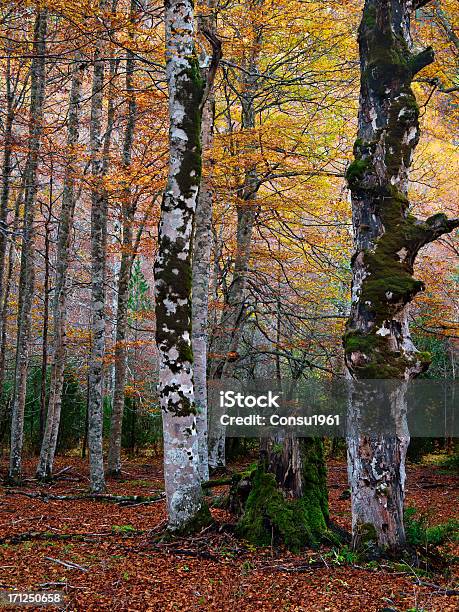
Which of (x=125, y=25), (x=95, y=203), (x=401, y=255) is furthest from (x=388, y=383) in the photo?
(x=95, y=203)

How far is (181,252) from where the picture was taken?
547 cm

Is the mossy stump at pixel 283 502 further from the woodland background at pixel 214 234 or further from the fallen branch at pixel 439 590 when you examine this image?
the fallen branch at pixel 439 590

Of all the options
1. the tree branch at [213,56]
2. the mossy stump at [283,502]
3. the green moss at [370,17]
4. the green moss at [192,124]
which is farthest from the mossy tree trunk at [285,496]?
the green moss at [370,17]

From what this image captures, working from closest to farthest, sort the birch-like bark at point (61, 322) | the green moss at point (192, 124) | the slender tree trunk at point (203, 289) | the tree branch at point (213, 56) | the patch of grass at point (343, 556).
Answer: the patch of grass at point (343, 556) → the green moss at point (192, 124) → the tree branch at point (213, 56) → the slender tree trunk at point (203, 289) → the birch-like bark at point (61, 322)

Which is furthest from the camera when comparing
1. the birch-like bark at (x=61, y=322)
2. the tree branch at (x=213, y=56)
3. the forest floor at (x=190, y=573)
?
the birch-like bark at (x=61, y=322)

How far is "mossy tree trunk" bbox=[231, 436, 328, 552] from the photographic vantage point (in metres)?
5.35

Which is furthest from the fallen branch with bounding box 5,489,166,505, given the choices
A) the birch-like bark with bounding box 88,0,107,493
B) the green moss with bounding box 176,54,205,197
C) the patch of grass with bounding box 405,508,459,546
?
the green moss with bounding box 176,54,205,197

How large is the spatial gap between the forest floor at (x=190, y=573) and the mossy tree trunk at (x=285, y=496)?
20cm

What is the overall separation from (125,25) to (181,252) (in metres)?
3.33

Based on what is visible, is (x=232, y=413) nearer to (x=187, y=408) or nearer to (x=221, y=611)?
(x=187, y=408)

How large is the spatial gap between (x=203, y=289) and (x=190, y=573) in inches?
208

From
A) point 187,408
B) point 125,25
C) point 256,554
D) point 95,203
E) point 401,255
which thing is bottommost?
point 256,554

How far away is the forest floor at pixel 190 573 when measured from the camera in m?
3.75

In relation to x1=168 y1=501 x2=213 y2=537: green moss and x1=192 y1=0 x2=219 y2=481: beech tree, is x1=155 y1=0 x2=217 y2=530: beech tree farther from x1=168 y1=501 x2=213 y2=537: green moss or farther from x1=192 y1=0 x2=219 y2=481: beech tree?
x1=192 y1=0 x2=219 y2=481: beech tree
